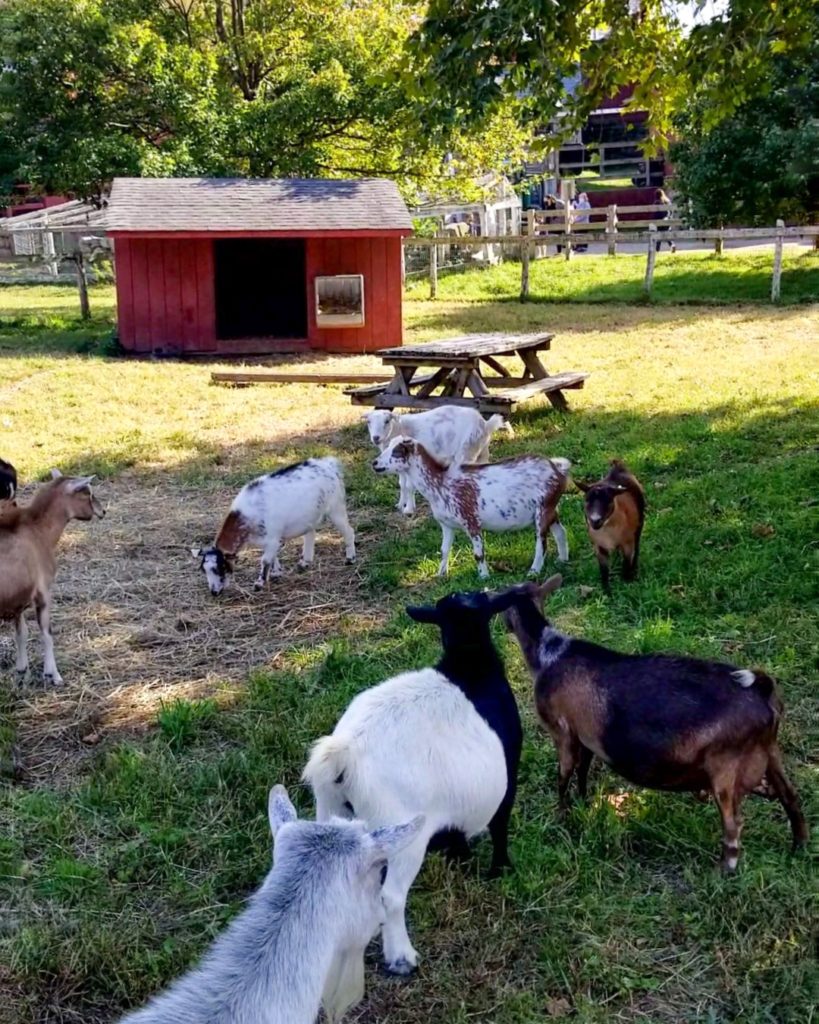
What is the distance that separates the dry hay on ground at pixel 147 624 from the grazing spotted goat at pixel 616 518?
1426 millimetres

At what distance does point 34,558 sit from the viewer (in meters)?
5.64

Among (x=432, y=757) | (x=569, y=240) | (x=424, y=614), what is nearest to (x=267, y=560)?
(x=424, y=614)

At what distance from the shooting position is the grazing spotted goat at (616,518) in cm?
613

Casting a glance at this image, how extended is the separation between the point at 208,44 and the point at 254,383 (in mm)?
12175

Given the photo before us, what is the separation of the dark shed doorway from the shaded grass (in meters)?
5.51

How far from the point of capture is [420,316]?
813 inches

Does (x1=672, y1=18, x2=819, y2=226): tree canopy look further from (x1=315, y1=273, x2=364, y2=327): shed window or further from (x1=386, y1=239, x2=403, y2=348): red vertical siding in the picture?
(x1=315, y1=273, x2=364, y2=327): shed window

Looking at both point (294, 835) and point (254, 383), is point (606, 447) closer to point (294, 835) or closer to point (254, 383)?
point (254, 383)

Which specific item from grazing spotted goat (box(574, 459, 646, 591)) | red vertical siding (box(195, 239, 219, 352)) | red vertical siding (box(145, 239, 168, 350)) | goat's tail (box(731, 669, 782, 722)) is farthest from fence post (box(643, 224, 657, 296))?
goat's tail (box(731, 669, 782, 722))

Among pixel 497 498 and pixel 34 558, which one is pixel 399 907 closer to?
pixel 34 558

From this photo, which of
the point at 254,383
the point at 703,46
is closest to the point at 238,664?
the point at 703,46

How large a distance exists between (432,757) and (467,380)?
907 centimetres

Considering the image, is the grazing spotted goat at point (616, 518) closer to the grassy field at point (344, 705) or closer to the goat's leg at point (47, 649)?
the grassy field at point (344, 705)

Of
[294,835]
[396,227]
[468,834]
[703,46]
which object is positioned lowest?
[468,834]
